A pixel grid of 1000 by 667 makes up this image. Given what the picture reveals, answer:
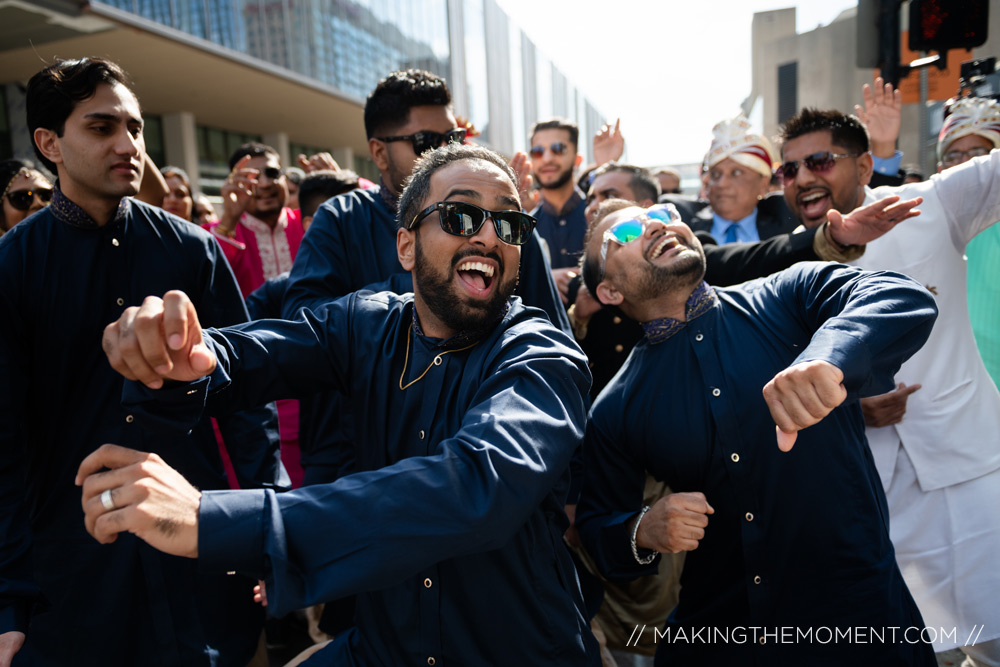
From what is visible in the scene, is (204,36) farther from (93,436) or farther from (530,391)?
(530,391)

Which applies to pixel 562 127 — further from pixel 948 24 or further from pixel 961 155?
pixel 948 24

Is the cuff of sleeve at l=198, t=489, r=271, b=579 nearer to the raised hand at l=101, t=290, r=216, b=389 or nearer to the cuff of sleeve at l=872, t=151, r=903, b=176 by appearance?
the raised hand at l=101, t=290, r=216, b=389

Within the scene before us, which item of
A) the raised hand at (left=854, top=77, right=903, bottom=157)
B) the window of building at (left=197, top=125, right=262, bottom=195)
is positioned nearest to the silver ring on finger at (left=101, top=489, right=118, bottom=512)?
the raised hand at (left=854, top=77, right=903, bottom=157)

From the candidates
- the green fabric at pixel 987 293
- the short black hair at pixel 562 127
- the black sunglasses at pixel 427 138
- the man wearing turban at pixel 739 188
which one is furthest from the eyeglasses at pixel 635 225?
the short black hair at pixel 562 127

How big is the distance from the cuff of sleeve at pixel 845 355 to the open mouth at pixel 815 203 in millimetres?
2013

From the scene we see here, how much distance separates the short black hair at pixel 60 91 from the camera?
2.54m

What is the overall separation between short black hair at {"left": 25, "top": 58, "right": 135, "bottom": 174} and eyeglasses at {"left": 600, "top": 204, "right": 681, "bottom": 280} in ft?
7.02

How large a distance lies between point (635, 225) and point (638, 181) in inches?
76.5

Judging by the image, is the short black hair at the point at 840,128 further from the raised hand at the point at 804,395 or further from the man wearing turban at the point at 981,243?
the raised hand at the point at 804,395

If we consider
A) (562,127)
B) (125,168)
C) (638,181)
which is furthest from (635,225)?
(562,127)

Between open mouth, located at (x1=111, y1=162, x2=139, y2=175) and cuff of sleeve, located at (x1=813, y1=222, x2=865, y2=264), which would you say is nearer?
Result: open mouth, located at (x1=111, y1=162, x2=139, y2=175)

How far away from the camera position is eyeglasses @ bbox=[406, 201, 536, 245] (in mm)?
1955

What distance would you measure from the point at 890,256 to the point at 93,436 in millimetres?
3480

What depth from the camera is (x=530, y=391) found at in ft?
5.21
